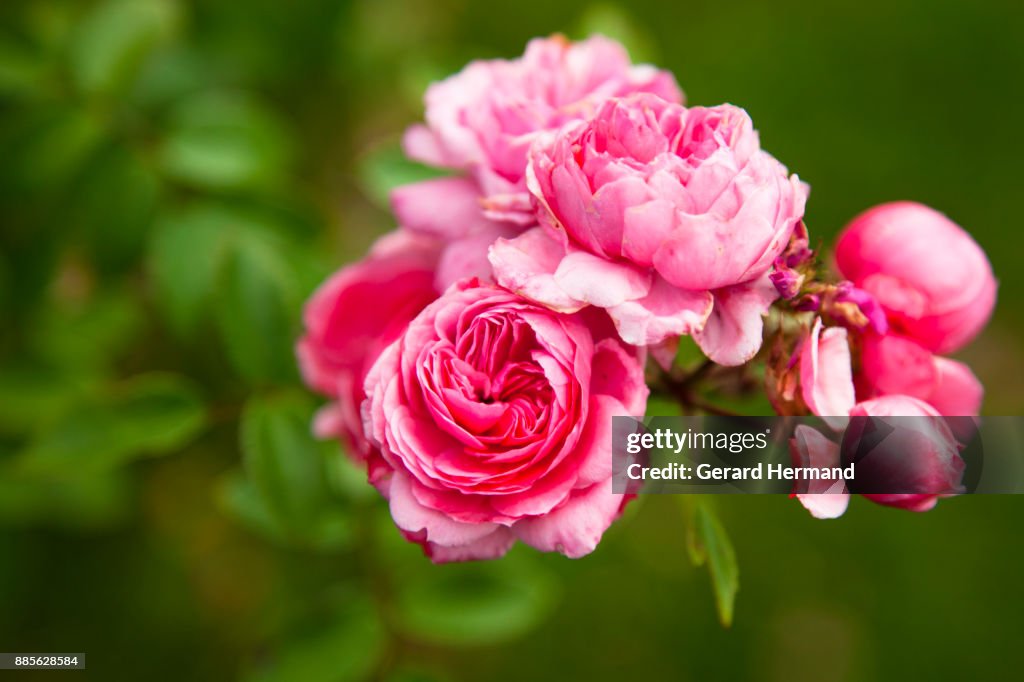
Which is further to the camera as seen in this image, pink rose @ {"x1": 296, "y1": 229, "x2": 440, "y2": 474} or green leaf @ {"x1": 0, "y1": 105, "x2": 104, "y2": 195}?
green leaf @ {"x1": 0, "y1": 105, "x2": 104, "y2": 195}

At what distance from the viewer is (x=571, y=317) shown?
92cm

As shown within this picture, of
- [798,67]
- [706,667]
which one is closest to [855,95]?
[798,67]

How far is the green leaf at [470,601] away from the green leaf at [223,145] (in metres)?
0.82

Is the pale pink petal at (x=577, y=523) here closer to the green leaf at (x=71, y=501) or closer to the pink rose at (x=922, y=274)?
the pink rose at (x=922, y=274)

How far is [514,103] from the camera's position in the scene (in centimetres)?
102

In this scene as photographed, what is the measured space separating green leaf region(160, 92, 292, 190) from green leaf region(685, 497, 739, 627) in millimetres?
1090

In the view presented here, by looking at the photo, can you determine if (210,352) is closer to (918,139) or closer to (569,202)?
(569,202)

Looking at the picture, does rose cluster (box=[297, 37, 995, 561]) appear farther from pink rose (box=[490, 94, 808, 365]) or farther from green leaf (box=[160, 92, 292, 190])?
green leaf (box=[160, 92, 292, 190])

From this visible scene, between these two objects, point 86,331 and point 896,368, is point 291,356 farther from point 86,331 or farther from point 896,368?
point 896,368

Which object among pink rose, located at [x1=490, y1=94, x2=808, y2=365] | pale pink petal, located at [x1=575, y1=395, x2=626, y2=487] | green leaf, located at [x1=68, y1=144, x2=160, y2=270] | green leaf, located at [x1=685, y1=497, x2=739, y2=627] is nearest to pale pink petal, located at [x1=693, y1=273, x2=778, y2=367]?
pink rose, located at [x1=490, y1=94, x2=808, y2=365]

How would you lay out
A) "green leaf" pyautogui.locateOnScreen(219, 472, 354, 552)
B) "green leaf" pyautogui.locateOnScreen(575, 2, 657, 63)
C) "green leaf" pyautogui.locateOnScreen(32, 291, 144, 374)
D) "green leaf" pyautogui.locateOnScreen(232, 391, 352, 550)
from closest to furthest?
"green leaf" pyautogui.locateOnScreen(232, 391, 352, 550) → "green leaf" pyautogui.locateOnScreen(219, 472, 354, 552) → "green leaf" pyautogui.locateOnScreen(575, 2, 657, 63) → "green leaf" pyautogui.locateOnScreen(32, 291, 144, 374)

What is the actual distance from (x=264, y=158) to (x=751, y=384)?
1.06 metres

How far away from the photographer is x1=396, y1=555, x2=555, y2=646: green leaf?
5.14 ft

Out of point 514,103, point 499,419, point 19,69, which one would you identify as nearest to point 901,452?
point 499,419
